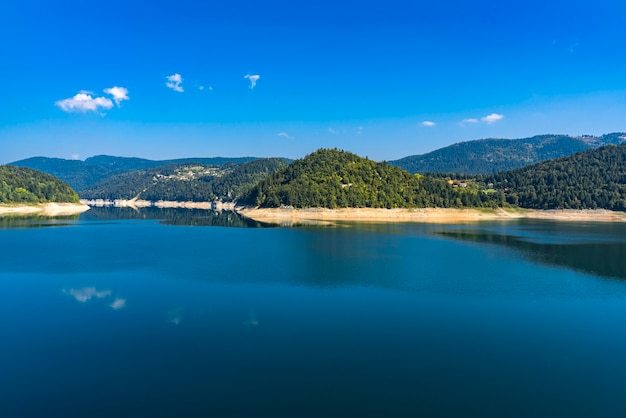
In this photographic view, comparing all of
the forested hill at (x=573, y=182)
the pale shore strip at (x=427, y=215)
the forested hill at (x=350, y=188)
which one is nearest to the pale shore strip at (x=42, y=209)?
the forested hill at (x=350, y=188)

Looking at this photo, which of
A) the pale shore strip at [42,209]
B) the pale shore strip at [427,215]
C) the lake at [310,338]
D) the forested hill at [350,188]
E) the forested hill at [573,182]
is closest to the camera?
the lake at [310,338]

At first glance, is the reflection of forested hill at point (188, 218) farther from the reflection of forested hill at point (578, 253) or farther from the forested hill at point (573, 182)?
the forested hill at point (573, 182)

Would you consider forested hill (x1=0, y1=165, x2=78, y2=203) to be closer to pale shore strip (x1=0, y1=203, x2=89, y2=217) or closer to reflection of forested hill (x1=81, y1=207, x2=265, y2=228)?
pale shore strip (x1=0, y1=203, x2=89, y2=217)

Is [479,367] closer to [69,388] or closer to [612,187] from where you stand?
[69,388]

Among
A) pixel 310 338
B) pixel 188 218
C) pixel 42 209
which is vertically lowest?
pixel 310 338

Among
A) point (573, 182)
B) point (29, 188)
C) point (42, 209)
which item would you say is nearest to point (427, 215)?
point (573, 182)

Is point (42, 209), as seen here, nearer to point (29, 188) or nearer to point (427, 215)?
point (29, 188)

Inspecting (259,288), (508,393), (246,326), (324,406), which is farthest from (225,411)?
(259,288)
